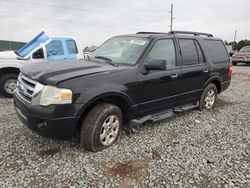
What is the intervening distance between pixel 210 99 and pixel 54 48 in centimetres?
494

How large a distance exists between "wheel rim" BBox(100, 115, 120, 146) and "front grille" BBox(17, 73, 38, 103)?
1.11 m

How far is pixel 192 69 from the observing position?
459 centimetres

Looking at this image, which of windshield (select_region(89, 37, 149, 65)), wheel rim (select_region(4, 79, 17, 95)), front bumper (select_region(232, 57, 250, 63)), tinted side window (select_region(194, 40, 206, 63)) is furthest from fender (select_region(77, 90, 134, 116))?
front bumper (select_region(232, 57, 250, 63))

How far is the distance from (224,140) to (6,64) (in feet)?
19.0

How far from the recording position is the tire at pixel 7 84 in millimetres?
6059

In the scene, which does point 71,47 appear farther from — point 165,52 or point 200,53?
point 200,53

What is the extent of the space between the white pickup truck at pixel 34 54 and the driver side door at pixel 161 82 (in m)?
3.04

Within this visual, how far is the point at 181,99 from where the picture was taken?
4.52 m

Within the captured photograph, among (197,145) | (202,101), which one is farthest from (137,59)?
(202,101)

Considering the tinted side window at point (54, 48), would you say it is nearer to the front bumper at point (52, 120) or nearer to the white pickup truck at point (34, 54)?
the white pickup truck at point (34, 54)

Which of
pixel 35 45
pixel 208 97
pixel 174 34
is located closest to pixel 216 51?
pixel 208 97

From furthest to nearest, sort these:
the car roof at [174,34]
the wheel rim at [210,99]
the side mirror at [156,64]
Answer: the wheel rim at [210,99] → the car roof at [174,34] → the side mirror at [156,64]

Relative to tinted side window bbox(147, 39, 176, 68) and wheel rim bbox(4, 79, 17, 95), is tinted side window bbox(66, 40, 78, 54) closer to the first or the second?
wheel rim bbox(4, 79, 17, 95)

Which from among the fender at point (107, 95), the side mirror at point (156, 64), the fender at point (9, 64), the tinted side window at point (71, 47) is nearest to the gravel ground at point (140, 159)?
the fender at point (107, 95)
